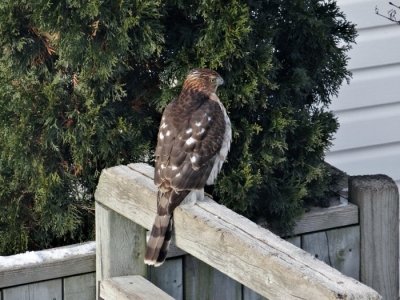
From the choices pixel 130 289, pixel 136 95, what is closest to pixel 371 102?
pixel 136 95

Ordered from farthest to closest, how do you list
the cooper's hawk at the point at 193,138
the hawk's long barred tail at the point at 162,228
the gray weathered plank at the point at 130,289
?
the cooper's hawk at the point at 193,138 → the gray weathered plank at the point at 130,289 → the hawk's long barred tail at the point at 162,228

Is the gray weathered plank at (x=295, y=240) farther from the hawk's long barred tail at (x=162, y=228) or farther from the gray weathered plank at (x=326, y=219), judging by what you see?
the hawk's long barred tail at (x=162, y=228)

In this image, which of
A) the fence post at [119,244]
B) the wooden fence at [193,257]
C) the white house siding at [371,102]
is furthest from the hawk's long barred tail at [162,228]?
the white house siding at [371,102]

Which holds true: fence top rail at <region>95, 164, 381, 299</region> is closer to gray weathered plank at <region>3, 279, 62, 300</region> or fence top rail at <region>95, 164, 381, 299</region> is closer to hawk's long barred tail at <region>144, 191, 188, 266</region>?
hawk's long barred tail at <region>144, 191, 188, 266</region>

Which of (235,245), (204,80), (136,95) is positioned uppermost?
(204,80)

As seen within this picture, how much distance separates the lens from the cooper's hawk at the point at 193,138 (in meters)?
4.38

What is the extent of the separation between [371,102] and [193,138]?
10.3 ft

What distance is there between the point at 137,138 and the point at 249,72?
1.74 ft

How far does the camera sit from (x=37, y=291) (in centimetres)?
461

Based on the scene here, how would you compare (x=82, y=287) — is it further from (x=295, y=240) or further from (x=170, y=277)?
(x=295, y=240)

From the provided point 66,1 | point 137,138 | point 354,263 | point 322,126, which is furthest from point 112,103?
point 354,263

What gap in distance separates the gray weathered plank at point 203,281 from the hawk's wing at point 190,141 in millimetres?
408

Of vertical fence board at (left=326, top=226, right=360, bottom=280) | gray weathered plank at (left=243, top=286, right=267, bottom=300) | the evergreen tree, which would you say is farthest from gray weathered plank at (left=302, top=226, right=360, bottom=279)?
gray weathered plank at (left=243, top=286, right=267, bottom=300)

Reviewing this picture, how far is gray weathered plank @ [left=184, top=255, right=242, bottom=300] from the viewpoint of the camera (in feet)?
15.4
